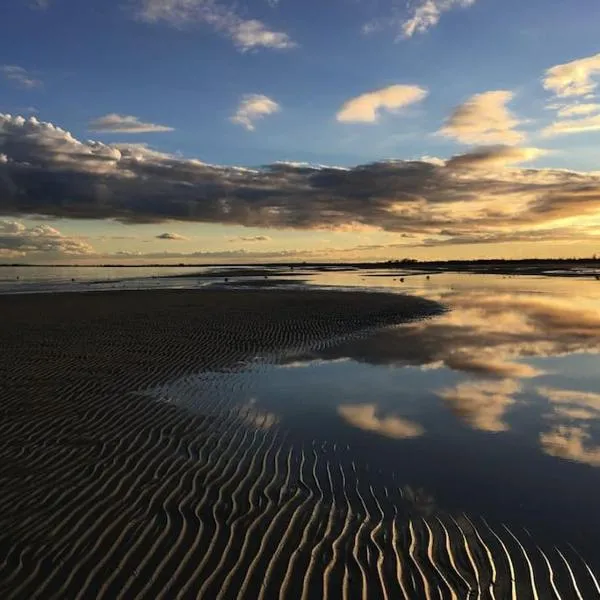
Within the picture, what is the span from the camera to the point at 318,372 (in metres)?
14.2

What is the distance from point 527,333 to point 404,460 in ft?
47.7

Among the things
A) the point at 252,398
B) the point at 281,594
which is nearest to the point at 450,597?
the point at 281,594

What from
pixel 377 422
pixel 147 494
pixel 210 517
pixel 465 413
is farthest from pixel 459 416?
pixel 147 494

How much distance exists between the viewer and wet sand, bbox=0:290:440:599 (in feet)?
16.6

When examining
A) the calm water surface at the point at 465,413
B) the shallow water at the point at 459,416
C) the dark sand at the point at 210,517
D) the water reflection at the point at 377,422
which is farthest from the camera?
the water reflection at the point at 377,422

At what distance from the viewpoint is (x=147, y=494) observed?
22.5ft

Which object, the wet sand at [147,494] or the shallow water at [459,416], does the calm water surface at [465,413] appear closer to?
the shallow water at [459,416]

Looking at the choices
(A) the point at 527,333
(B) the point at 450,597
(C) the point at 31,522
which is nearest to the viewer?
(B) the point at 450,597

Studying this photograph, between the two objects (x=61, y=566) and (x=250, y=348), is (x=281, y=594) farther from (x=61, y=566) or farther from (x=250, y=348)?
(x=250, y=348)

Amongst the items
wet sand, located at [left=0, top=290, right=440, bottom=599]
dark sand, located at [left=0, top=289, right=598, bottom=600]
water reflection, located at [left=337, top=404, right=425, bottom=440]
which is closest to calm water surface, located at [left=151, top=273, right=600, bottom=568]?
water reflection, located at [left=337, top=404, right=425, bottom=440]

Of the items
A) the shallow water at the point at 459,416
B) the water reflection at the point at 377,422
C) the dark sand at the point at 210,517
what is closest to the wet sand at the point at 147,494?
the dark sand at the point at 210,517

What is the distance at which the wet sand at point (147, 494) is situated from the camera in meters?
5.05

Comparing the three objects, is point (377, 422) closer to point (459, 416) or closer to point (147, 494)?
point (459, 416)

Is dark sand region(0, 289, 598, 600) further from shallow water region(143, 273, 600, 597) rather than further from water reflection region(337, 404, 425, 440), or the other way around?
water reflection region(337, 404, 425, 440)
